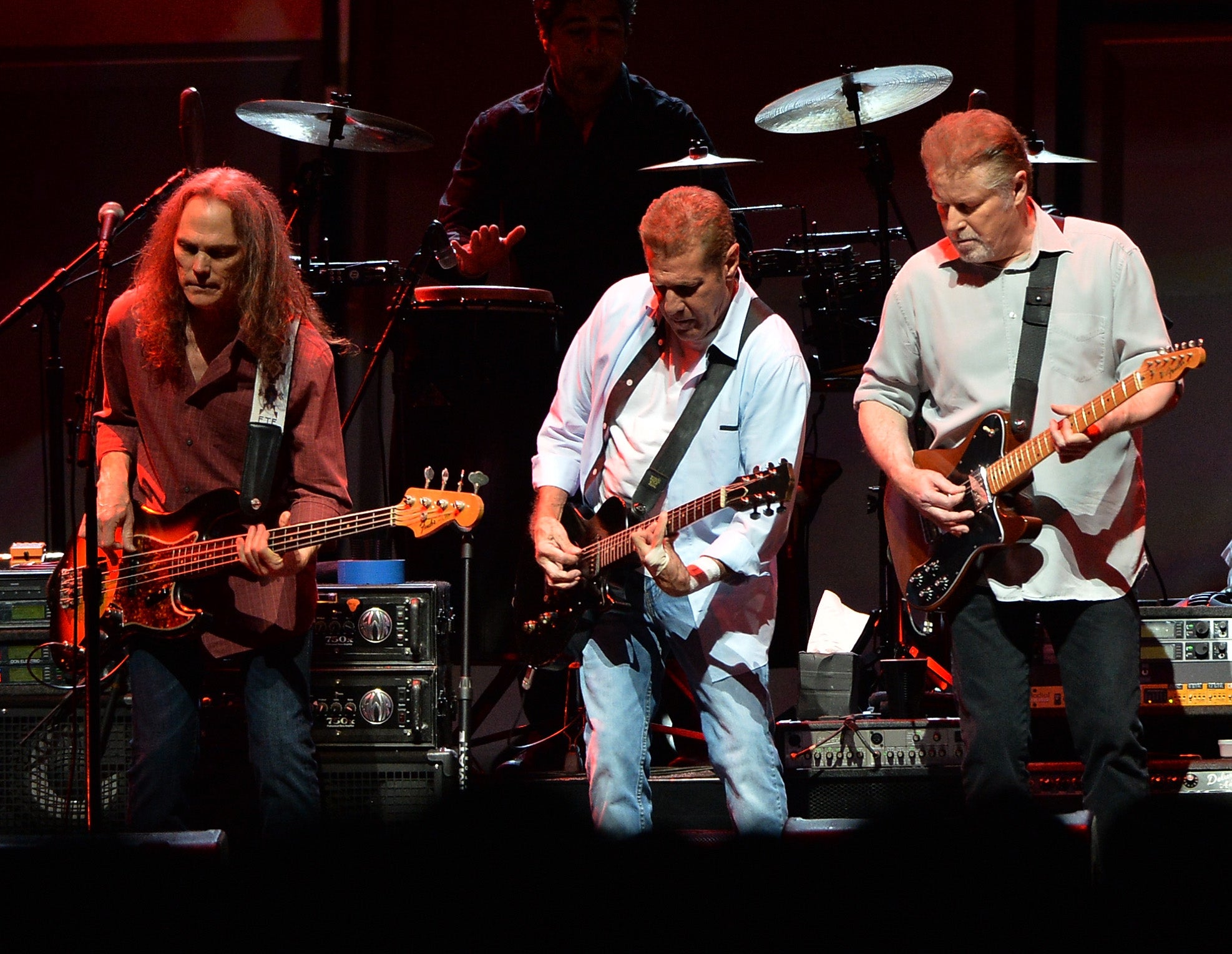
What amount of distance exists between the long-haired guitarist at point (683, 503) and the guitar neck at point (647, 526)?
59mm

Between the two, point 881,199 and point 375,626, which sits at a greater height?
point 881,199

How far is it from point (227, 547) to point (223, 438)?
30 cm

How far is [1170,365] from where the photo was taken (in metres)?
3.14

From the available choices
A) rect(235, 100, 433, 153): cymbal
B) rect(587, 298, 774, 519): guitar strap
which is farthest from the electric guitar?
rect(235, 100, 433, 153): cymbal

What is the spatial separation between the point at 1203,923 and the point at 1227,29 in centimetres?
620

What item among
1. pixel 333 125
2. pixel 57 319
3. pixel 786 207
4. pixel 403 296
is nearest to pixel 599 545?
pixel 403 296

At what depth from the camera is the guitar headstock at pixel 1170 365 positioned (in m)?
3.13

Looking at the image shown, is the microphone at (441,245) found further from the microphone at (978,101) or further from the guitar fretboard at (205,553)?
the microphone at (978,101)

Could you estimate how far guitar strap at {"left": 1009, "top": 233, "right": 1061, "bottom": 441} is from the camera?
340 cm

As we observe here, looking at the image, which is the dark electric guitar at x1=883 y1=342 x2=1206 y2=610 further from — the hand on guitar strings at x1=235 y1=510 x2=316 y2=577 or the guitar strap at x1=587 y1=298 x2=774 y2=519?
the hand on guitar strings at x1=235 y1=510 x2=316 y2=577

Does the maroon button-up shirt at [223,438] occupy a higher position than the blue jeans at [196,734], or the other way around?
the maroon button-up shirt at [223,438]

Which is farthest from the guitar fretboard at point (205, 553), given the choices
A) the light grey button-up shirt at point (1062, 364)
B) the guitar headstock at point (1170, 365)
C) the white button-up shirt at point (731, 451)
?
the guitar headstock at point (1170, 365)

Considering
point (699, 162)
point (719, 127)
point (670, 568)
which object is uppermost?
point (719, 127)

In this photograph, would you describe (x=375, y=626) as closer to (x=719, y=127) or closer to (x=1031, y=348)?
(x=1031, y=348)
